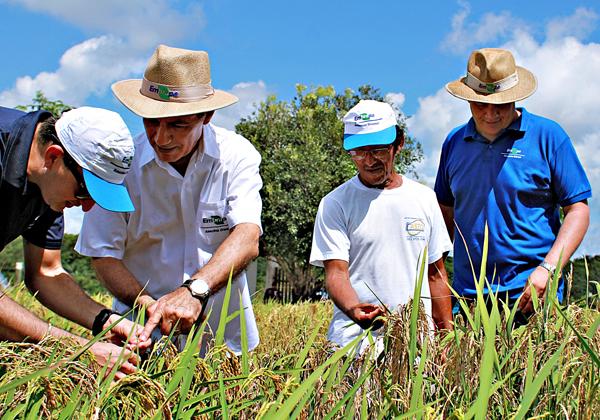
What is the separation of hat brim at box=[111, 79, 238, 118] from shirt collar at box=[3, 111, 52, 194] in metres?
0.52

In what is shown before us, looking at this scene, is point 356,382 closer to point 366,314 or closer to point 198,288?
point 366,314

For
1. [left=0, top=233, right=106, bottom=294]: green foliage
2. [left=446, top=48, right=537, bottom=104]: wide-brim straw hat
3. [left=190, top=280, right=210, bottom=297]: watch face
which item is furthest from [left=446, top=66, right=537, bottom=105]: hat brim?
[left=0, top=233, right=106, bottom=294]: green foliage

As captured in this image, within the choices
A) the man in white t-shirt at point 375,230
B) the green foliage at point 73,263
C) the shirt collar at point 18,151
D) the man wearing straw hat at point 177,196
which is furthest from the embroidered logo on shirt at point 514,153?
the green foliage at point 73,263

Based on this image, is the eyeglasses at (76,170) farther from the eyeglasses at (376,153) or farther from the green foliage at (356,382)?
the eyeglasses at (376,153)

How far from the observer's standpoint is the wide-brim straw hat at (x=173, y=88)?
2.81m

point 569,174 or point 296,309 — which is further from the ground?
point 569,174

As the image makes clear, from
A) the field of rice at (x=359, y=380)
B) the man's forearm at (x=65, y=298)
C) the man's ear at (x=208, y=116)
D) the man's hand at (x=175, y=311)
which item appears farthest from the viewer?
the man's ear at (x=208, y=116)

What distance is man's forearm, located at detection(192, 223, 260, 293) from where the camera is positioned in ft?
8.71

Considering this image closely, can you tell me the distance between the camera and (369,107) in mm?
3271

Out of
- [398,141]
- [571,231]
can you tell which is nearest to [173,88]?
[398,141]

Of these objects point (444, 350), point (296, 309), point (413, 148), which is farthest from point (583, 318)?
point (413, 148)

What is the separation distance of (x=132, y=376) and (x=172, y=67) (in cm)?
177

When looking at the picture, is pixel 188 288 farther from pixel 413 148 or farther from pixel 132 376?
pixel 413 148

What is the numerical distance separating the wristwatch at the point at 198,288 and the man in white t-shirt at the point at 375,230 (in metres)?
0.70
